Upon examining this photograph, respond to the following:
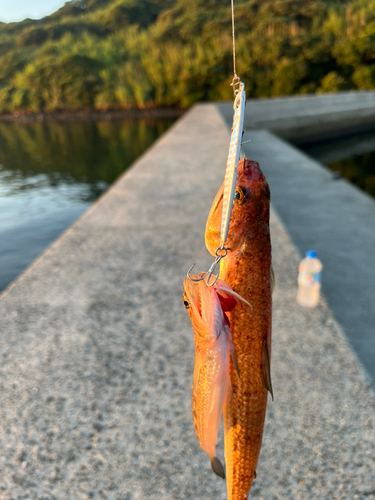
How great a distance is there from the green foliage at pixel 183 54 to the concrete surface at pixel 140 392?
3284cm

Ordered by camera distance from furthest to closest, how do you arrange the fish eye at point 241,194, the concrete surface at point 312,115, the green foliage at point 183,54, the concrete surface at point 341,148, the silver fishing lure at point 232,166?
the green foliage at point 183,54 < the concrete surface at point 312,115 < the concrete surface at point 341,148 < the fish eye at point 241,194 < the silver fishing lure at point 232,166

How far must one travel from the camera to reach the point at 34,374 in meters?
2.81

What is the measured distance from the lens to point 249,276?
1.08 m

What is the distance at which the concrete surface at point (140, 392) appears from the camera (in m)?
2.08

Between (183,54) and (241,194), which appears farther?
(183,54)

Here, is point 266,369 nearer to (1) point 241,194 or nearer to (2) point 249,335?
(2) point 249,335

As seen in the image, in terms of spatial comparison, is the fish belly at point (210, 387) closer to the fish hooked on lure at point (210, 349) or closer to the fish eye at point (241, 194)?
the fish hooked on lure at point (210, 349)

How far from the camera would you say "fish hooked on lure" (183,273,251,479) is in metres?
0.98

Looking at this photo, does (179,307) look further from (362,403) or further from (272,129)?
(272,129)

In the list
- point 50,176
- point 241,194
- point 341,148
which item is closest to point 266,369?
point 241,194

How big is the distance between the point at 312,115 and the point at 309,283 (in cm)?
2181

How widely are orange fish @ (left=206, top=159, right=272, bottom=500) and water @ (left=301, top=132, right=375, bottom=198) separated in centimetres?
1142

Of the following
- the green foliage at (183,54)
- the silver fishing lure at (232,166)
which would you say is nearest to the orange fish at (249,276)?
the silver fishing lure at (232,166)

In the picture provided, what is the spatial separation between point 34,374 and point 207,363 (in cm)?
229
